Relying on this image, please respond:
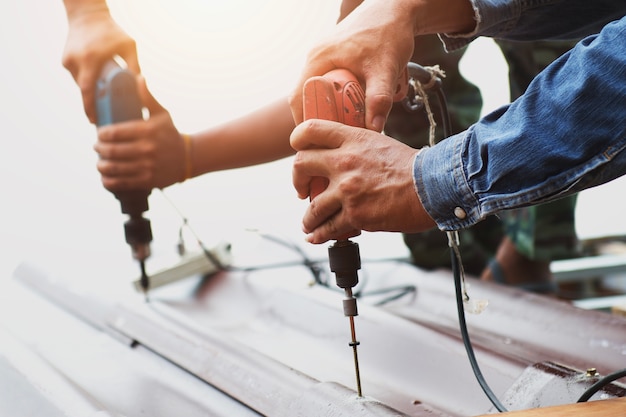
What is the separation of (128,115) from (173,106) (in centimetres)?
53

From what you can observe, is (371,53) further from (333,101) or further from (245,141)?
(245,141)

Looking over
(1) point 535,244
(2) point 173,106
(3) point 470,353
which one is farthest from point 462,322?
(2) point 173,106

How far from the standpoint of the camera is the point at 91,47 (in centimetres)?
136

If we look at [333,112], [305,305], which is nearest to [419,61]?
[305,305]

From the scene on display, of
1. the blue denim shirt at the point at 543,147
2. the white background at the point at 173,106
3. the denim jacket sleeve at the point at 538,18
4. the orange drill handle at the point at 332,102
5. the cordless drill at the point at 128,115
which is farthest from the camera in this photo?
the white background at the point at 173,106

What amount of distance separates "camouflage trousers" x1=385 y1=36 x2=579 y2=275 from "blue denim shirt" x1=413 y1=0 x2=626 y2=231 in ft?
2.47

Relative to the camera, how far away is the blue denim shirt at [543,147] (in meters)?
0.58

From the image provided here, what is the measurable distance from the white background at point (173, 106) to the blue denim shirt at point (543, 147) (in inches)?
50.4

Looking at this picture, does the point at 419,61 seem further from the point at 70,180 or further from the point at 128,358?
the point at 70,180

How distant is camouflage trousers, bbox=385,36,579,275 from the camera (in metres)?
1.49

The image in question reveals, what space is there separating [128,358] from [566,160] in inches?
28.3

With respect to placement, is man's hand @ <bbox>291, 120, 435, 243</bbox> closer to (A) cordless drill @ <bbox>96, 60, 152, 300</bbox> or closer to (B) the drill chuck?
(B) the drill chuck

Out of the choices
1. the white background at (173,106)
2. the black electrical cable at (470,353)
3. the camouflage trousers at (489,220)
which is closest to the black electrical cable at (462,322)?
the black electrical cable at (470,353)

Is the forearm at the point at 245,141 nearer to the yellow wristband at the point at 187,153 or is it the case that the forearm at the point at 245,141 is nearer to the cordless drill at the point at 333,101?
the yellow wristband at the point at 187,153
